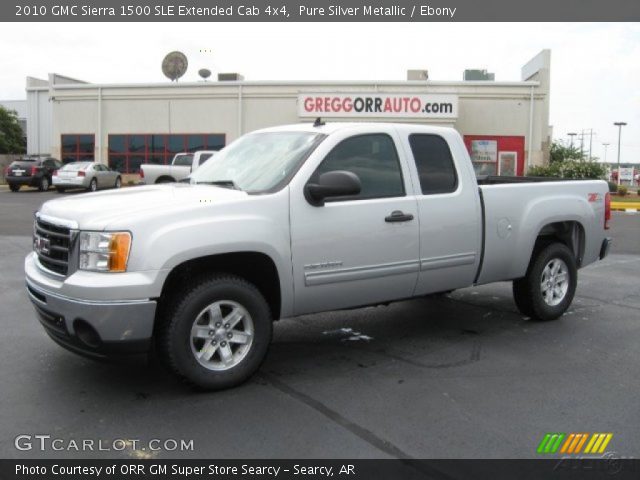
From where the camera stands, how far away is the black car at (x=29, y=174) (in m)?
29.4

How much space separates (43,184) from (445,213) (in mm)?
28345

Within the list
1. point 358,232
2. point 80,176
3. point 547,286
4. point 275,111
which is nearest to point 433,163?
point 358,232

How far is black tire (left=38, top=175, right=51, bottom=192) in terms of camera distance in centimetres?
3005

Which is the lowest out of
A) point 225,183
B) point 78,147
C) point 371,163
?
point 225,183

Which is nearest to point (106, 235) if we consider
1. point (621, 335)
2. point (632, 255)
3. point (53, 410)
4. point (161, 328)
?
point (161, 328)

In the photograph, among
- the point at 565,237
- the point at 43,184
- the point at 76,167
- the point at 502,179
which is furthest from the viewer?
the point at 43,184

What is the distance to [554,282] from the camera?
22.2 ft

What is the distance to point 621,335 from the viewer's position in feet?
20.2

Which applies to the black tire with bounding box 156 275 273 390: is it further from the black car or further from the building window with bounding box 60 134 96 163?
the building window with bounding box 60 134 96 163

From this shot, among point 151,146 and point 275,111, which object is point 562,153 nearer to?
point 275,111

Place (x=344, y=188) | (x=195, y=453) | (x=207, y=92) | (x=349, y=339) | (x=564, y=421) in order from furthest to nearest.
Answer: (x=207, y=92)
(x=349, y=339)
(x=344, y=188)
(x=564, y=421)
(x=195, y=453)

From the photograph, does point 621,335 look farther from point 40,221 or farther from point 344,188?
point 40,221

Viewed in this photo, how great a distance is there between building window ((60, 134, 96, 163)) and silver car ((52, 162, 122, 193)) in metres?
5.04

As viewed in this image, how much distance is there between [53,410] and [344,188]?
95.4 inches
